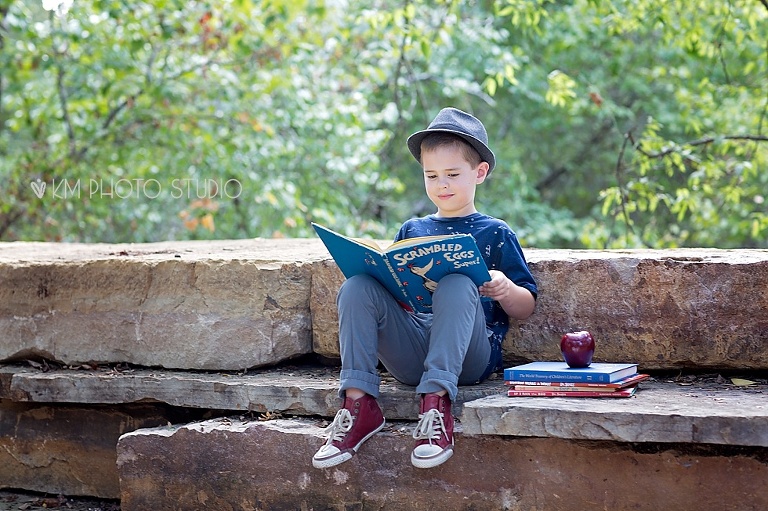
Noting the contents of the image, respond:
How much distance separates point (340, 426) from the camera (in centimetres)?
251

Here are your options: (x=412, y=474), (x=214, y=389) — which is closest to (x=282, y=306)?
(x=214, y=389)

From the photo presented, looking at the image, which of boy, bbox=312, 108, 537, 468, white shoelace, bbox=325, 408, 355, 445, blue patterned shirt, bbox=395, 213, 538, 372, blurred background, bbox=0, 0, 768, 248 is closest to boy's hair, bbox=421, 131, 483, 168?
boy, bbox=312, 108, 537, 468

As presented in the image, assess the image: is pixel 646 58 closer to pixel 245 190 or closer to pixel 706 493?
pixel 245 190

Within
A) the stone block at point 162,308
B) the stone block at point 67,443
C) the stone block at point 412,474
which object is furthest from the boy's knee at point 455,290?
the stone block at point 67,443

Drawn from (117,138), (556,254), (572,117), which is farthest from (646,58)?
(556,254)

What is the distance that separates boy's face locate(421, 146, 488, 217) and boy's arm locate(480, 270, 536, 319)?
0.32 m

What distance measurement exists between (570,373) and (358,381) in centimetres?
61

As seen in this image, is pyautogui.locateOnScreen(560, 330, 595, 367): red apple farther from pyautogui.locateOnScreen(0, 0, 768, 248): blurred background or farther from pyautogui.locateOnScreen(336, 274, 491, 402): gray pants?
pyautogui.locateOnScreen(0, 0, 768, 248): blurred background

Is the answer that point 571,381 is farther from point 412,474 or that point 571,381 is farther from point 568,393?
point 412,474

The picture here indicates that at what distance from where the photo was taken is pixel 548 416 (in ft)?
7.50

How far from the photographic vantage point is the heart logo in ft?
23.8

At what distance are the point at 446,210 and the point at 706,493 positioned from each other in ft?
3.83

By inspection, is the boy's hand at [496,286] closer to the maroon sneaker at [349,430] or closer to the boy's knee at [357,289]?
the boy's knee at [357,289]

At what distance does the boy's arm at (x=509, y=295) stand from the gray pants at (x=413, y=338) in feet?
0.20
